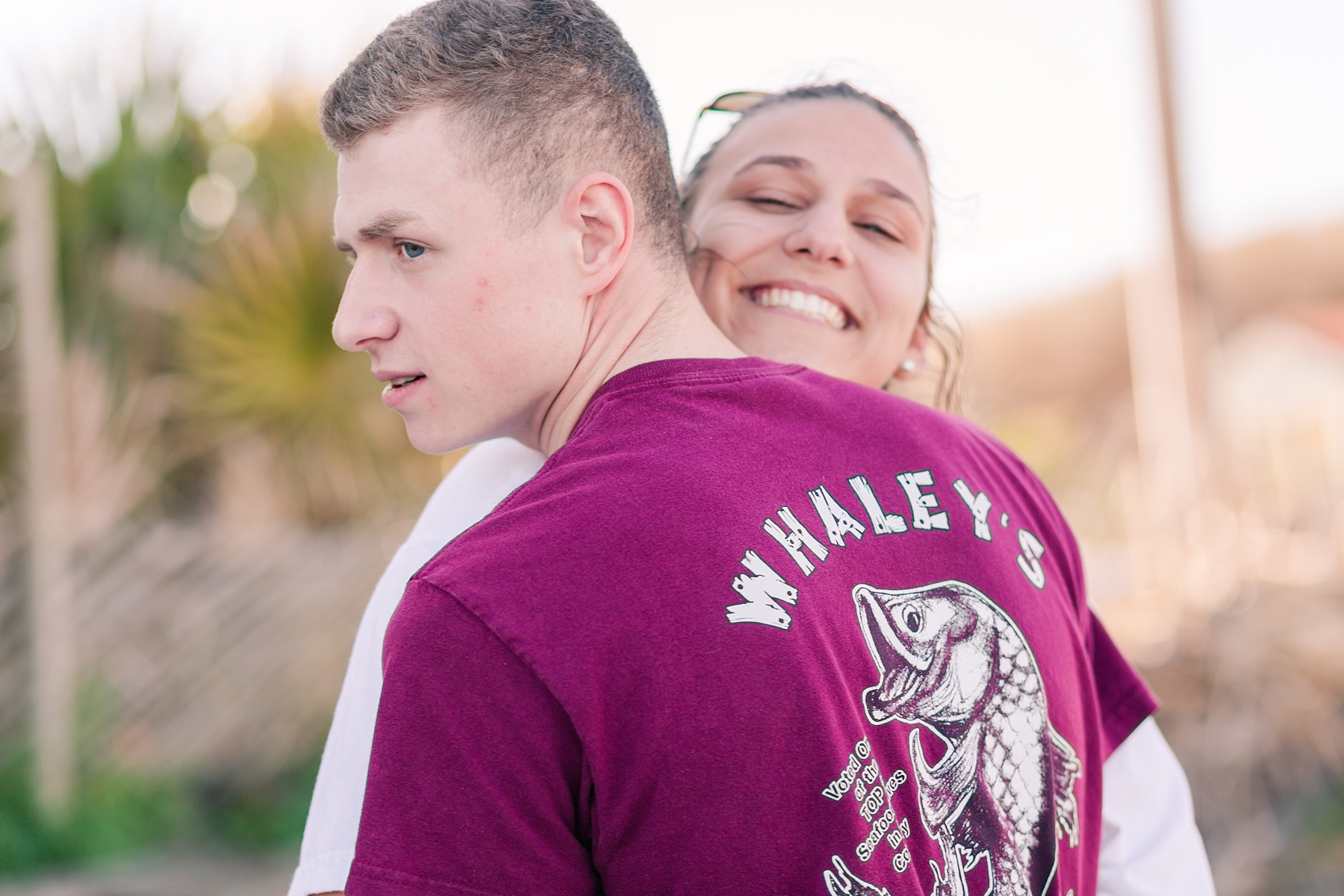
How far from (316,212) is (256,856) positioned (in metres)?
3.34

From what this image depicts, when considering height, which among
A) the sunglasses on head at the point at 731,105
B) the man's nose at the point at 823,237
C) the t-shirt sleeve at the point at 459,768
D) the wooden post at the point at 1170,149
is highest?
the wooden post at the point at 1170,149

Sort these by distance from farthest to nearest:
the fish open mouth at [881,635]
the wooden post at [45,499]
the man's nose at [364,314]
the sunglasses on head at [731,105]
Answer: the wooden post at [45,499], the sunglasses on head at [731,105], the man's nose at [364,314], the fish open mouth at [881,635]

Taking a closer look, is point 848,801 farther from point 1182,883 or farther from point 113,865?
point 113,865

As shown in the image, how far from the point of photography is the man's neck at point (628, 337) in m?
1.30

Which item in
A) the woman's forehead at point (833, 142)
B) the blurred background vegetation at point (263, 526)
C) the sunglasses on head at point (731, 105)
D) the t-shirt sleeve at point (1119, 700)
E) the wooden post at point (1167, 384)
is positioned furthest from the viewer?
the wooden post at point (1167, 384)

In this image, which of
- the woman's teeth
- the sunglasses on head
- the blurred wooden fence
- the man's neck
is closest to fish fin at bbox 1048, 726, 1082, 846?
the man's neck

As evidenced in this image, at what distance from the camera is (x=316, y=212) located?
6.18 m

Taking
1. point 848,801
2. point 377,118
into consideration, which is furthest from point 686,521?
point 377,118

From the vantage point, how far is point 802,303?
1.78 meters

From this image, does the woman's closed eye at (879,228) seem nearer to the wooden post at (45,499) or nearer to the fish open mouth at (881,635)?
the fish open mouth at (881,635)

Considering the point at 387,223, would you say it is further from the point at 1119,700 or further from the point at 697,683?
the point at 1119,700

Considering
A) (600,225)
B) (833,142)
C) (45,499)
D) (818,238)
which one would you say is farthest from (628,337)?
(45,499)

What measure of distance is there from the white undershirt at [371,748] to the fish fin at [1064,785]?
0.87 feet

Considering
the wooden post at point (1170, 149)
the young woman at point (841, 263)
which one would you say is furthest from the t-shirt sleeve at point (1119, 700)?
the wooden post at point (1170, 149)
